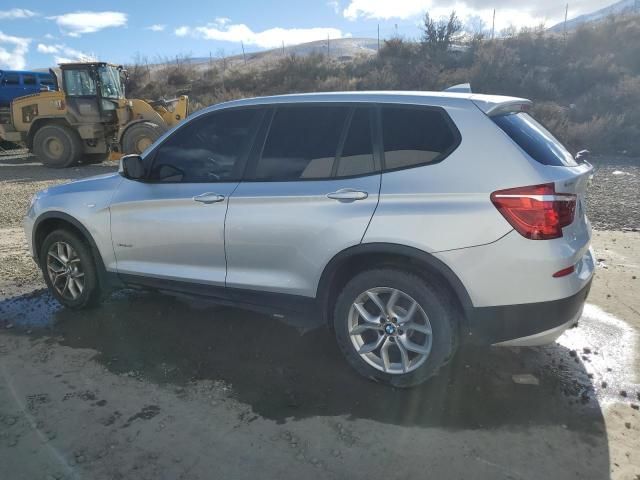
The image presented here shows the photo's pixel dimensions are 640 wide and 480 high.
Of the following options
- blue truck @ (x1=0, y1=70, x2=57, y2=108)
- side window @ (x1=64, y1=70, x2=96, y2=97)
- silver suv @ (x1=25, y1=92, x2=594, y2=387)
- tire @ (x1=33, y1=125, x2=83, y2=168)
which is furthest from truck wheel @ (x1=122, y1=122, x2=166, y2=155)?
silver suv @ (x1=25, y1=92, x2=594, y2=387)

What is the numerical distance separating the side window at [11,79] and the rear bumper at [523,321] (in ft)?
77.7

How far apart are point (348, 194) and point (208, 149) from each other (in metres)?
1.30

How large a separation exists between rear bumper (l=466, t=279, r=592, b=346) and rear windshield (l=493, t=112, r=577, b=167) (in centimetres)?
81

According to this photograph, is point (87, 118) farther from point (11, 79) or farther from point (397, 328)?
point (397, 328)

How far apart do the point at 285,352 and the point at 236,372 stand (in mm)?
435

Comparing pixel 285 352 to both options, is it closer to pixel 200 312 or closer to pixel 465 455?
pixel 200 312

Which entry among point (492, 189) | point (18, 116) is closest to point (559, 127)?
point (492, 189)

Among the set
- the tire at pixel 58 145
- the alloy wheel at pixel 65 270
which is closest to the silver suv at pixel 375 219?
the alloy wheel at pixel 65 270

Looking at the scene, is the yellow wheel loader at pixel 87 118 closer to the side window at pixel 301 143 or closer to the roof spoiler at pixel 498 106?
the side window at pixel 301 143

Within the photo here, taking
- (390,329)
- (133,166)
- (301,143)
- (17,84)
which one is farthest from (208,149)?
(17,84)

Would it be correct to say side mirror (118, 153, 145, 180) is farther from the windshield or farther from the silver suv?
the windshield

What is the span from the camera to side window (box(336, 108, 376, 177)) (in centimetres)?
327

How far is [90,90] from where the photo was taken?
14.3 m

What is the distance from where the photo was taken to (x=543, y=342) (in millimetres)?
3041
